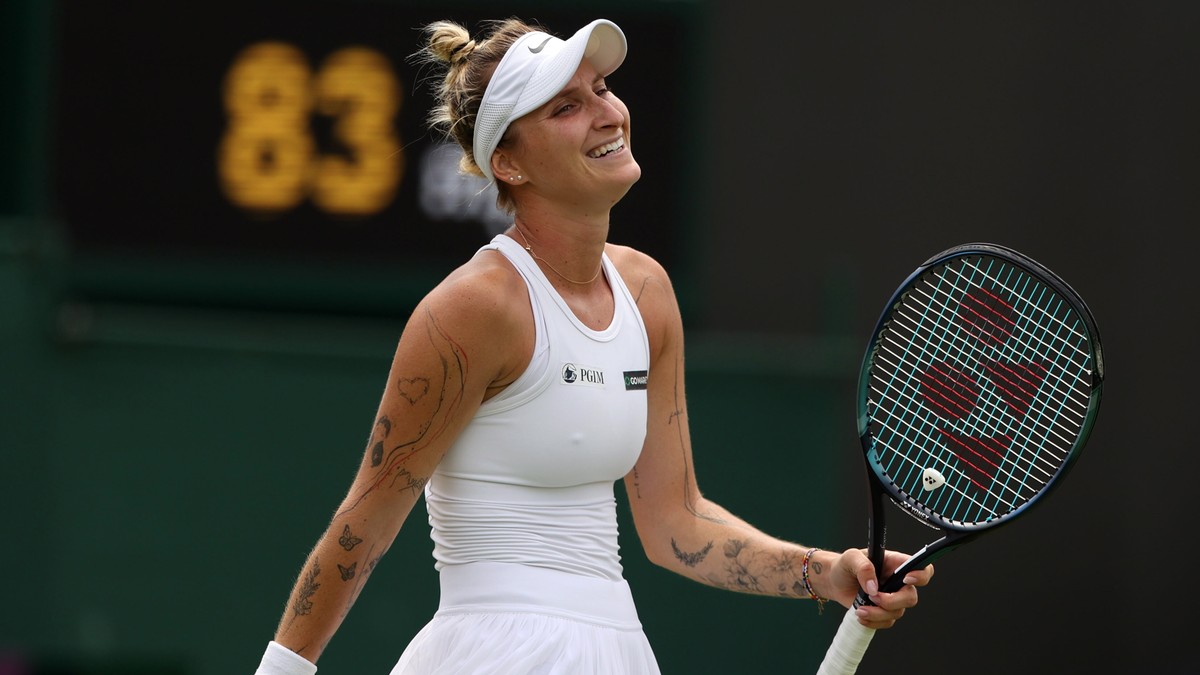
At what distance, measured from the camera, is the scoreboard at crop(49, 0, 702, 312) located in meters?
4.60

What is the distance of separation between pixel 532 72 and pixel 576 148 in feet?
0.38

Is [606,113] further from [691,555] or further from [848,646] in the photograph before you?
[848,646]

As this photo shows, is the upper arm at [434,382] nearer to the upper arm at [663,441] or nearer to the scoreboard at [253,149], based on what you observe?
the upper arm at [663,441]

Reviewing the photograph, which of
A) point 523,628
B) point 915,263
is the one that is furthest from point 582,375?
point 915,263

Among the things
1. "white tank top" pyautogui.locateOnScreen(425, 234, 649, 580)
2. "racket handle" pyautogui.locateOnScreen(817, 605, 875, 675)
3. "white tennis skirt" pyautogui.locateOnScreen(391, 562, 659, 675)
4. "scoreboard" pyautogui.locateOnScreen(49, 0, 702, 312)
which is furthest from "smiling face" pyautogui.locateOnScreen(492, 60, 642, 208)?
"scoreboard" pyautogui.locateOnScreen(49, 0, 702, 312)

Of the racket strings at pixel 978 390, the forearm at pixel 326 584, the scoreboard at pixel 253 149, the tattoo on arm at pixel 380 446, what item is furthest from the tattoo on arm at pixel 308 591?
the scoreboard at pixel 253 149

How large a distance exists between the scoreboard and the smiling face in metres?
2.10

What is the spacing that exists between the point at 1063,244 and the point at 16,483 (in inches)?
115

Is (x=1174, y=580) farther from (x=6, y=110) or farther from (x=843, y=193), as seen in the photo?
(x=6, y=110)

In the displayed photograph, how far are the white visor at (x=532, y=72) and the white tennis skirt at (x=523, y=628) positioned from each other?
22.6 inches

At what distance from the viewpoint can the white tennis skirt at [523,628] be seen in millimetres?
2404

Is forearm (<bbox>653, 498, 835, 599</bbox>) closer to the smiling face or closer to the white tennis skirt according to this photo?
the white tennis skirt

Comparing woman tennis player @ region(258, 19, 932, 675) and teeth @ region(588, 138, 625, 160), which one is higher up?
teeth @ region(588, 138, 625, 160)

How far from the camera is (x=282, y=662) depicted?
94.0 inches
